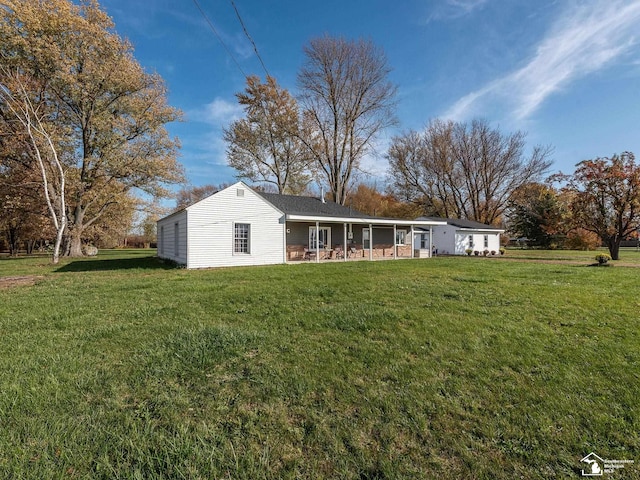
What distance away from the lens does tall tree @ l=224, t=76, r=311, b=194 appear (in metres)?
26.5

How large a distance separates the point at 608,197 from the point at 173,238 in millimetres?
24628

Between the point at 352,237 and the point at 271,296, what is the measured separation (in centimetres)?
1277

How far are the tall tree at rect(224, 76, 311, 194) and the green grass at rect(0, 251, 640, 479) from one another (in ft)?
78.1

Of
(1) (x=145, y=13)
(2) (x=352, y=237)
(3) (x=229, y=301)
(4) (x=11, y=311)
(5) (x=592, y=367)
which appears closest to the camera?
(5) (x=592, y=367)

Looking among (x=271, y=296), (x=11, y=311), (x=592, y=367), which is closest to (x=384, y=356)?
(x=592, y=367)

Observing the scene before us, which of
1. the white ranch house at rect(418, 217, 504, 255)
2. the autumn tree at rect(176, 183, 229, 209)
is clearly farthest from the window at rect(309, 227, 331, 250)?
the autumn tree at rect(176, 183, 229, 209)

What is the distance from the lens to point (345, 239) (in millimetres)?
16562

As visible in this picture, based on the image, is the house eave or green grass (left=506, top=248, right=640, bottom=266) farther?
the house eave

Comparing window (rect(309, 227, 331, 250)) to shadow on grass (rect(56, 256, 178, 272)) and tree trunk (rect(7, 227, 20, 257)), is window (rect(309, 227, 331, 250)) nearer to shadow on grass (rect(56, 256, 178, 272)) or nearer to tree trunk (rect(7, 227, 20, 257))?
shadow on grass (rect(56, 256, 178, 272))

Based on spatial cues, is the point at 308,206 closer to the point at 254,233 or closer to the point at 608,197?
the point at 254,233

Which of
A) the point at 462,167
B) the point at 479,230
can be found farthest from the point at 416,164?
the point at 479,230

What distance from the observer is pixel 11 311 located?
5516mm

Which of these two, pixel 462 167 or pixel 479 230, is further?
pixel 462 167

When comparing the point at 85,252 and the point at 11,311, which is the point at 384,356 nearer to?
the point at 11,311
